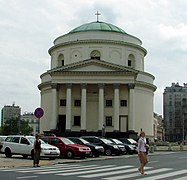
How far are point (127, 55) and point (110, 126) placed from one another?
47.2 feet

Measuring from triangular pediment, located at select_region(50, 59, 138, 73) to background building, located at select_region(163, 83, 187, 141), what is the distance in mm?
76845

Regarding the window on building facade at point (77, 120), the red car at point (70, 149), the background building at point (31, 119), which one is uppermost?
the background building at point (31, 119)

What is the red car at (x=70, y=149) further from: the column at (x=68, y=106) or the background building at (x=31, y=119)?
the background building at (x=31, y=119)

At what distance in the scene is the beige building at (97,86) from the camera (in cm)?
6556

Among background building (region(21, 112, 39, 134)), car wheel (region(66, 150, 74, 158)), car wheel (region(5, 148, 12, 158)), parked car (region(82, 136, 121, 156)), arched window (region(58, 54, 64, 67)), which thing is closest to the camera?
car wheel (region(5, 148, 12, 158))

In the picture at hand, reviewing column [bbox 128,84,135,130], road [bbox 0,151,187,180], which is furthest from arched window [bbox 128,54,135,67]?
road [bbox 0,151,187,180]

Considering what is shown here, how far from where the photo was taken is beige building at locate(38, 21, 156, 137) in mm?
65562

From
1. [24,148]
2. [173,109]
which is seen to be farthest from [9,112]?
[24,148]

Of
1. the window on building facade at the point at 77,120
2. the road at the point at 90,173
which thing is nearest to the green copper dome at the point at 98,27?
the window on building facade at the point at 77,120

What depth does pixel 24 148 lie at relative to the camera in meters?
28.2

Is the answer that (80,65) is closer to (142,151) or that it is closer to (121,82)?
(121,82)

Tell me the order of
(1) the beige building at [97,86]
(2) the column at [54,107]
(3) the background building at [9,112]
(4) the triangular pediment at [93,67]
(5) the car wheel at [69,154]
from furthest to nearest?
(3) the background building at [9,112], (2) the column at [54,107], (1) the beige building at [97,86], (4) the triangular pediment at [93,67], (5) the car wheel at [69,154]

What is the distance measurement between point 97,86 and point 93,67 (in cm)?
342

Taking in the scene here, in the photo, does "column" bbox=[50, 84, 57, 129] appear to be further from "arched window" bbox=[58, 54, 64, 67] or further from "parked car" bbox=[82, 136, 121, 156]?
"parked car" bbox=[82, 136, 121, 156]
